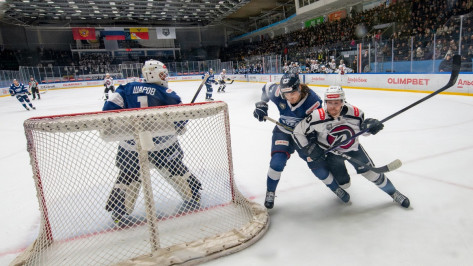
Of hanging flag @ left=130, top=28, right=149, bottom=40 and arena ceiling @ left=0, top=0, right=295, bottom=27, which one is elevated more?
arena ceiling @ left=0, top=0, right=295, bottom=27

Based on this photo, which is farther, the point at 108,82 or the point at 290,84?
the point at 108,82

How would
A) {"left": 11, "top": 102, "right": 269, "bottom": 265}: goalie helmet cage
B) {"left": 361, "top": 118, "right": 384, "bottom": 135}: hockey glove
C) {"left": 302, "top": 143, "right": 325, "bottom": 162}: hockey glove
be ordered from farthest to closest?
{"left": 302, "top": 143, "right": 325, "bottom": 162}: hockey glove < {"left": 361, "top": 118, "right": 384, "bottom": 135}: hockey glove < {"left": 11, "top": 102, "right": 269, "bottom": 265}: goalie helmet cage

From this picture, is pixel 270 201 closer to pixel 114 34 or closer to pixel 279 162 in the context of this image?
pixel 279 162

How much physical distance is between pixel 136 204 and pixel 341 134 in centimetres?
161

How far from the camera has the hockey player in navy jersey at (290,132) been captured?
6.56 ft

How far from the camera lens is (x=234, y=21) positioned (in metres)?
27.2

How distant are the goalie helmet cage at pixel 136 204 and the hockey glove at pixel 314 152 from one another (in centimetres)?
50

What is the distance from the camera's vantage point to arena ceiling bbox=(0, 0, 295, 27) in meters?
18.4

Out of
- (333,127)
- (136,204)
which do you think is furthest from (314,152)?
(136,204)

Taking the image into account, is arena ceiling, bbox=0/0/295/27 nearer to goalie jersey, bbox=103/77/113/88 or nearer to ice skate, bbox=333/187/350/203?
goalie jersey, bbox=103/77/113/88

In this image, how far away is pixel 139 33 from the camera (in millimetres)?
24219

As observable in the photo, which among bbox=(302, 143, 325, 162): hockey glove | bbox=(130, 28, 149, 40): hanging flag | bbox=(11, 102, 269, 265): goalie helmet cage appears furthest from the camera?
bbox=(130, 28, 149, 40): hanging flag

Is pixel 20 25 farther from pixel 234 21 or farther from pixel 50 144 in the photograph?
pixel 50 144

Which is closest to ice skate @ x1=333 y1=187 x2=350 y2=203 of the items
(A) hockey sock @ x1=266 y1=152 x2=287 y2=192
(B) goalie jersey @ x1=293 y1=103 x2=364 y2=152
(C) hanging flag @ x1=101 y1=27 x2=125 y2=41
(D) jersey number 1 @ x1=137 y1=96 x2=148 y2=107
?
(B) goalie jersey @ x1=293 y1=103 x2=364 y2=152
